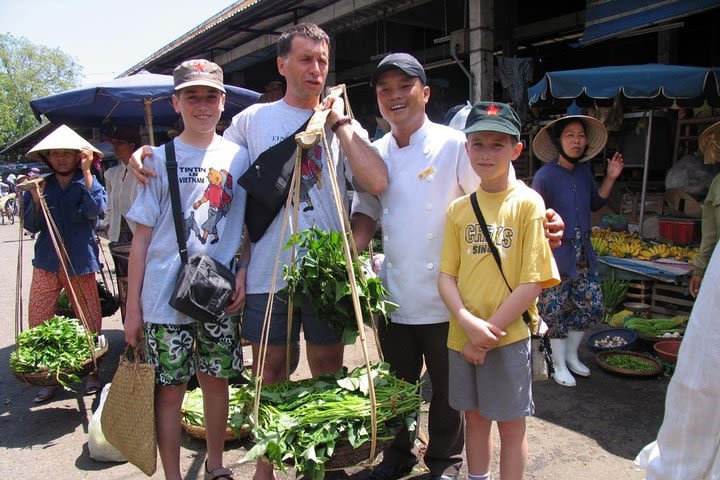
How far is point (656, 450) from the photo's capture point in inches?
76.2

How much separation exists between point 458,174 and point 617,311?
4.16 m

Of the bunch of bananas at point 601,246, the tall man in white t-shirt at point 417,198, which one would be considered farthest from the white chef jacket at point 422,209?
the bunch of bananas at point 601,246

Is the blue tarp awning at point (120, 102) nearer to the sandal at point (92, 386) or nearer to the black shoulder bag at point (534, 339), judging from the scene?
the sandal at point (92, 386)

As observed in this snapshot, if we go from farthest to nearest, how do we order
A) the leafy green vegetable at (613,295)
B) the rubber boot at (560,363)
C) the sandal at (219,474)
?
the leafy green vegetable at (613,295) < the rubber boot at (560,363) < the sandal at (219,474)

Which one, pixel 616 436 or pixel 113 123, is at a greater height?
pixel 113 123

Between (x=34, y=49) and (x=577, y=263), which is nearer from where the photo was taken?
(x=577, y=263)

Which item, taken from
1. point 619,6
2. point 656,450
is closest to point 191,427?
point 656,450

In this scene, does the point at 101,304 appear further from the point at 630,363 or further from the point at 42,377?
the point at 630,363

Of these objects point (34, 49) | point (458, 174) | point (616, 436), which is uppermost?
point (34, 49)

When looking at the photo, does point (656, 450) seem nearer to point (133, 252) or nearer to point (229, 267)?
point (229, 267)

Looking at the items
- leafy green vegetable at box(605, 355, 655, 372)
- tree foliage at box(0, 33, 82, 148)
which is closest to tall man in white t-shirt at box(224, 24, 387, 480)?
leafy green vegetable at box(605, 355, 655, 372)

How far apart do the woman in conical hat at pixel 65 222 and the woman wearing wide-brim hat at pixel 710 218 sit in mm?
4689

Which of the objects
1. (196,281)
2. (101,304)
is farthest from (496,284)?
(101,304)

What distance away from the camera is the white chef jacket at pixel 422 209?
7.97 ft
